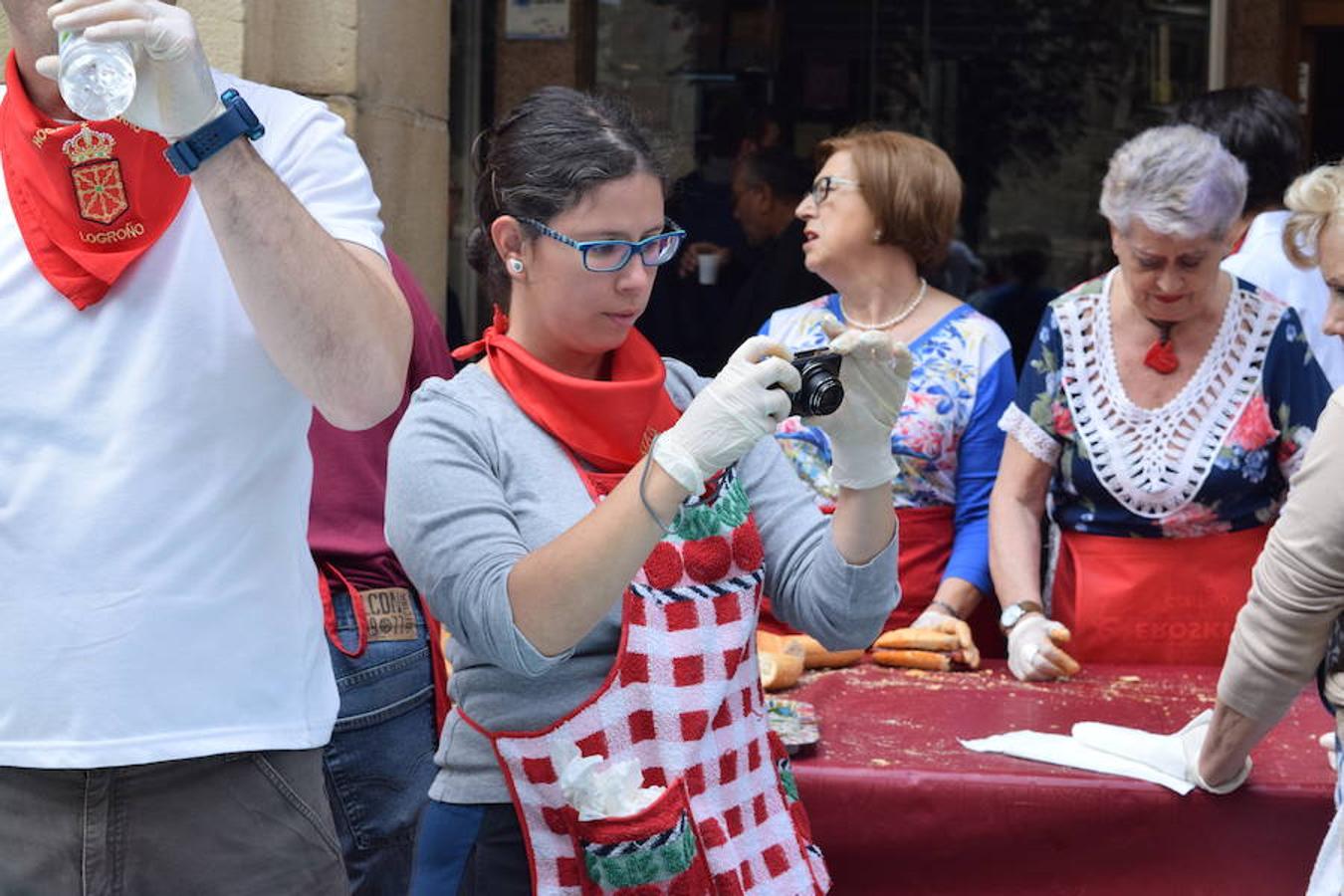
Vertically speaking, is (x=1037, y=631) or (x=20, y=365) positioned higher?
(x=20, y=365)

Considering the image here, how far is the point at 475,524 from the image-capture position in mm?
2037

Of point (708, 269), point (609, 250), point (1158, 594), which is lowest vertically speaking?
point (1158, 594)

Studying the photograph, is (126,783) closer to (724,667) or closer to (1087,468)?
(724,667)

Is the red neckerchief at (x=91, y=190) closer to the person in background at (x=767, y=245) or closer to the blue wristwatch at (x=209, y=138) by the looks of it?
the blue wristwatch at (x=209, y=138)

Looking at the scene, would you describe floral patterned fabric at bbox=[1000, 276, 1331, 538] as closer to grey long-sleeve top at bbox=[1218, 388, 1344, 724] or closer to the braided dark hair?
grey long-sleeve top at bbox=[1218, 388, 1344, 724]

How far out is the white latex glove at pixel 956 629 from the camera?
3537 mm

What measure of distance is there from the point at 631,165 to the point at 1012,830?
4.19ft

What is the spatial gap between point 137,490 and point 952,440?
2.37m

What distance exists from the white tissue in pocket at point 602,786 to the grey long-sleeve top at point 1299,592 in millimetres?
A: 931

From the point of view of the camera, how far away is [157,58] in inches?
64.0

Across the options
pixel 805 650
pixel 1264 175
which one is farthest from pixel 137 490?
pixel 1264 175

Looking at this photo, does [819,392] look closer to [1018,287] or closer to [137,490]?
[137,490]

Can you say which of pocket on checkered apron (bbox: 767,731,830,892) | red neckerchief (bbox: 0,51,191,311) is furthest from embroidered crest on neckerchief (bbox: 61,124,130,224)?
pocket on checkered apron (bbox: 767,731,830,892)

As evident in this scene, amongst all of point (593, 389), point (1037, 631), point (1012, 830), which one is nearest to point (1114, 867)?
point (1012, 830)
